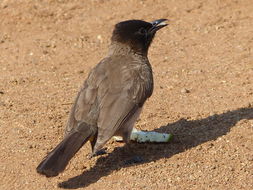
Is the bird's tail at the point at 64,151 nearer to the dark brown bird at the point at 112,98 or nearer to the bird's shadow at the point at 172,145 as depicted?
the dark brown bird at the point at 112,98

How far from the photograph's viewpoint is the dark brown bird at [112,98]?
7.67m

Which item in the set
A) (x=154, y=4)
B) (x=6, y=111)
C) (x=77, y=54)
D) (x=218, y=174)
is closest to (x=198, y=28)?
(x=154, y=4)

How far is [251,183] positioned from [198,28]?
575 centimetres

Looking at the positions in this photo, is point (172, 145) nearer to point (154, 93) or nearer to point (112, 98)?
point (112, 98)

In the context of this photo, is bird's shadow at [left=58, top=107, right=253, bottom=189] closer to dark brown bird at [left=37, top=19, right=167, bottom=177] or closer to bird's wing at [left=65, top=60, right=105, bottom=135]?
dark brown bird at [left=37, top=19, right=167, bottom=177]

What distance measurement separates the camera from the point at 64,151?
24.7 ft

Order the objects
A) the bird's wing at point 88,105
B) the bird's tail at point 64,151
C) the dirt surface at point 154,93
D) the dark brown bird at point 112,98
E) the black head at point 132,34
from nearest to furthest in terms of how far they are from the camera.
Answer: the bird's tail at point 64,151
the dark brown bird at point 112,98
the dirt surface at point 154,93
the bird's wing at point 88,105
the black head at point 132,34

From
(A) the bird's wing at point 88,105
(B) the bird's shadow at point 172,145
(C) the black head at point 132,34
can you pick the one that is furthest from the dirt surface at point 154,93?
(C) the black head at point 132,34

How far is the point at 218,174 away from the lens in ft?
25.3

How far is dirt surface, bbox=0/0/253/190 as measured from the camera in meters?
7.83

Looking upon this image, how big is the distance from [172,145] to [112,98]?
A: 1.07 metres

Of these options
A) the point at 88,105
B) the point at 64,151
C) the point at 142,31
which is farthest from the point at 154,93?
the point at 64,151

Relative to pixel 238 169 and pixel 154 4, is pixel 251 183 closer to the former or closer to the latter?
pixel 238 169

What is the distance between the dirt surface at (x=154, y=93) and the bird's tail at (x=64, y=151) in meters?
0.34
